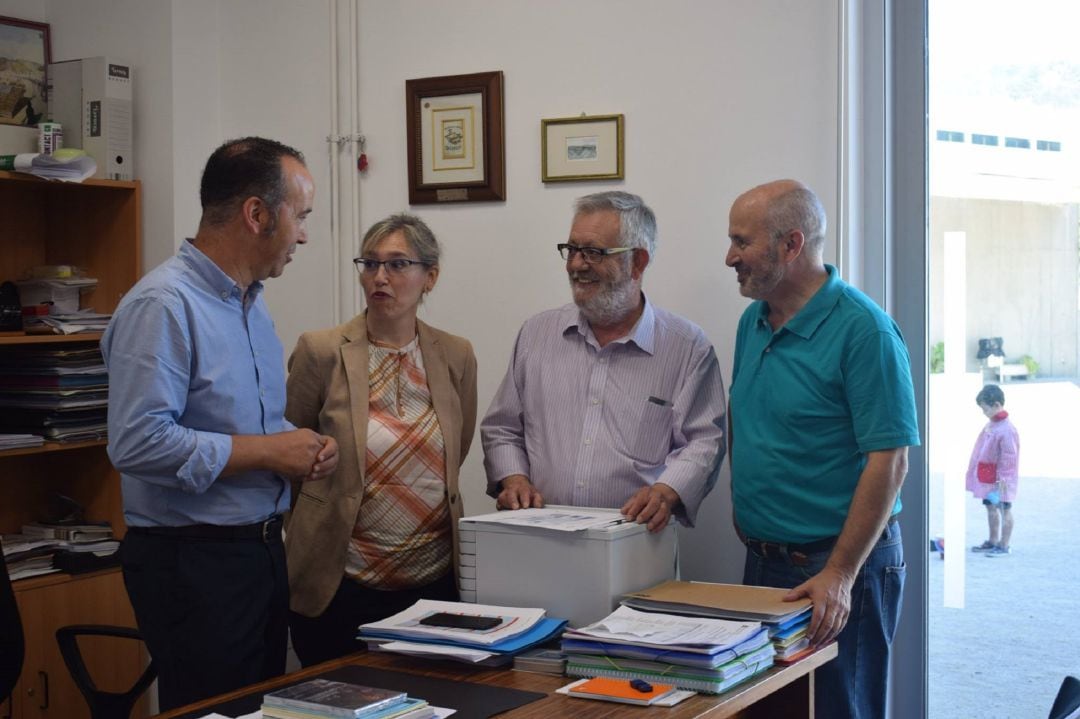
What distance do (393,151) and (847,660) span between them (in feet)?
6.89

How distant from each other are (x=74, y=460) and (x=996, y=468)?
9.79ft

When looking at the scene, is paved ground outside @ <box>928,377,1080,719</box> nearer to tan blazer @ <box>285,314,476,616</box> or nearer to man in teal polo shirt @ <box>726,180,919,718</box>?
man in teal polo shirt @ <box>726,180,919,718</box>

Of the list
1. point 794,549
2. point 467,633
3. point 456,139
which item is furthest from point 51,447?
point 794,549

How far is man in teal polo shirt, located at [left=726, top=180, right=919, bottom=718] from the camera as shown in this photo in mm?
2400

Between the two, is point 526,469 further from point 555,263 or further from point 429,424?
point 555,263

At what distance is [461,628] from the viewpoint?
2.08 meters

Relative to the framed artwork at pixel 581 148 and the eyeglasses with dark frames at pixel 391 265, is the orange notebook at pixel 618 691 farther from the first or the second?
the framed artwork at pixel 581 148

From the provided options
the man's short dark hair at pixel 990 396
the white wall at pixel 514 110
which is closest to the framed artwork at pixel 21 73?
the white wall at pixel 514 110

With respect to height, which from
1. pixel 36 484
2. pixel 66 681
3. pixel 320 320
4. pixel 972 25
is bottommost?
pixel 66 681

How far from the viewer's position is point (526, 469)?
2803mm

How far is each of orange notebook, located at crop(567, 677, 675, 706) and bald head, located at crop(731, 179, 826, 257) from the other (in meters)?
1.14

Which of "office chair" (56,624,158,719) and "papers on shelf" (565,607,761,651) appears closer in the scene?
"papers on shelf" (565,607,761,651)

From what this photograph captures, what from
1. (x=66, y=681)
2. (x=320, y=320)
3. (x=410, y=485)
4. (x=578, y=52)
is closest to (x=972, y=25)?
(x=578, y=52)

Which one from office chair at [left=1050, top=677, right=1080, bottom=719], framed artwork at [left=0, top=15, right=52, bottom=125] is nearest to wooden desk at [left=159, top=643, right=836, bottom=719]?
office chair at [left=1050, top=677, right=1080, bottom=719]
